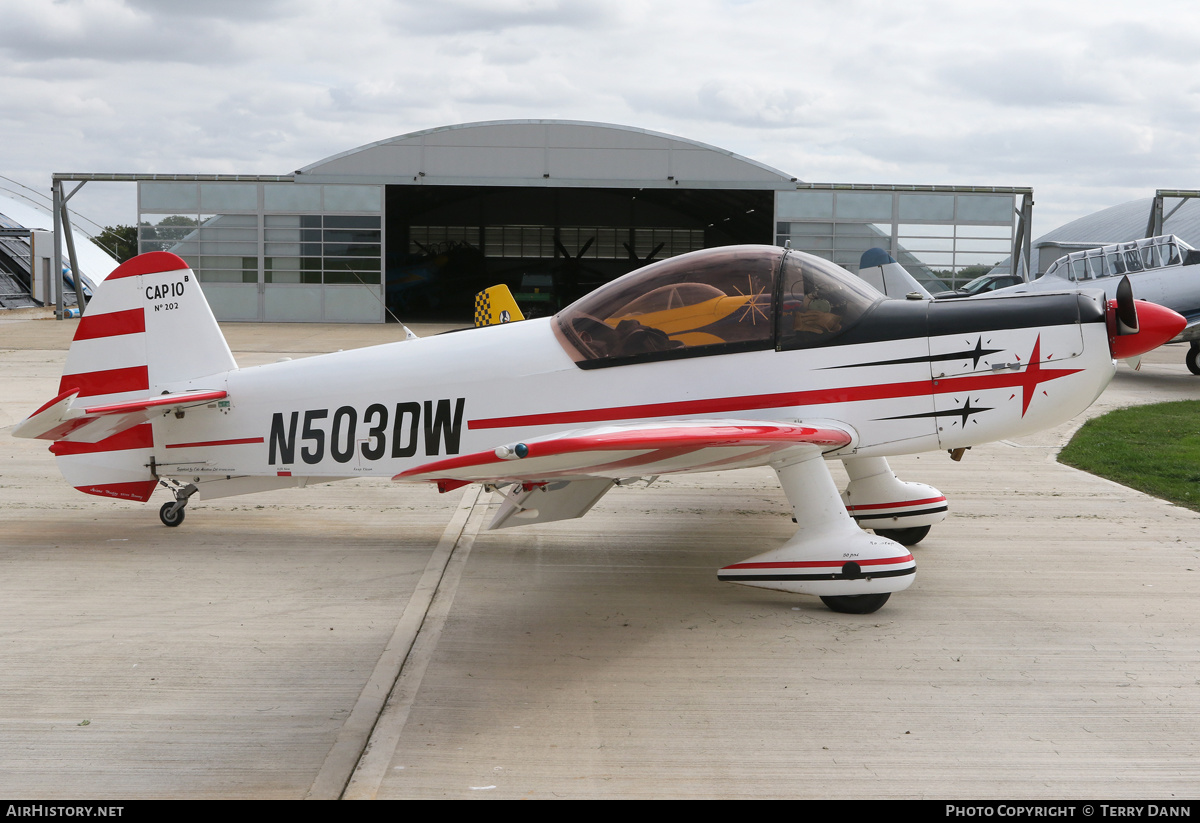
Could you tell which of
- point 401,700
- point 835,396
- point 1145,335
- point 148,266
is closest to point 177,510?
point 148,266

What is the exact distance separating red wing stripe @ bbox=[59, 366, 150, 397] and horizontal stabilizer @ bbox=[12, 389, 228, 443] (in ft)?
0.22

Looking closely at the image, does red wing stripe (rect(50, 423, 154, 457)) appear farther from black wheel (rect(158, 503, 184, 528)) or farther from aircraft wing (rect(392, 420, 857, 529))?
aircraft wing (rect(392, 420, 857, 529))

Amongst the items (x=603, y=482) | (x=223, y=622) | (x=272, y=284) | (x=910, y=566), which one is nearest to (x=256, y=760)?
(x=223, y=622)

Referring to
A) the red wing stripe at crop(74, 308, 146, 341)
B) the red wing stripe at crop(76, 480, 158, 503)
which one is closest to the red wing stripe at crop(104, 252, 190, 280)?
the red wing stripe at crop(74, 308, 146, 341)

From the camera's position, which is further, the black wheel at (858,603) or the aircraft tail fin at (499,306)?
the aircraft tail fin at (499,306)

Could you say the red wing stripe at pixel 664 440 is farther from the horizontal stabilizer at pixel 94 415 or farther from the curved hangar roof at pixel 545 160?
the curved hangar roof at pixel 545 160

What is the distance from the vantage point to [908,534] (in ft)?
19.9

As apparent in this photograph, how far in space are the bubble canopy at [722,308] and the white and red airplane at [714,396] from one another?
0.04 feet

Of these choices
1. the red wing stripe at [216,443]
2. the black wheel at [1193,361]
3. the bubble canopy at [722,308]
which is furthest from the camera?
the black wheel at [1193,361]

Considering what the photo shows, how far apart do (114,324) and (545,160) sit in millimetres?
25977

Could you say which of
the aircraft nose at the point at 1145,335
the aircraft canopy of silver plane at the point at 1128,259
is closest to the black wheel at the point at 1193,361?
the aircraft canopy of silver plane at the point at 1128,259

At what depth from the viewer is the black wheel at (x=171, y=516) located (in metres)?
6.42
